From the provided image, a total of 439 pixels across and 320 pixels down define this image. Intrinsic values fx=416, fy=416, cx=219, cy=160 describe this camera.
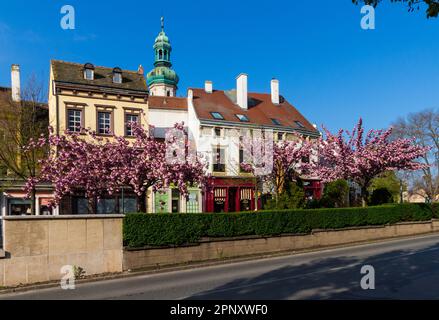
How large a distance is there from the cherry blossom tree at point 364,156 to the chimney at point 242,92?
41.5ft

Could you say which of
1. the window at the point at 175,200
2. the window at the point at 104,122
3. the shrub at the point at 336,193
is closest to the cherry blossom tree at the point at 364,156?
the shrub at the point at 336,193

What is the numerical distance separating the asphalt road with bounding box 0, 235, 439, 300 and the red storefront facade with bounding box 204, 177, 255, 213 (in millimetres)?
20187

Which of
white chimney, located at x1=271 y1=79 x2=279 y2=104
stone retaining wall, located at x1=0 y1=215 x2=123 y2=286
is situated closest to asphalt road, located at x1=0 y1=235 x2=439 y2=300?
stone retaining wall, located at x1=0 y1=215 x2=123 y2=286

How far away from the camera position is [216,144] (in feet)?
127

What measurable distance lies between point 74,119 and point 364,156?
71.7 feet

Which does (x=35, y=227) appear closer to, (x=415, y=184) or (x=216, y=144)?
(x=216, y=144)

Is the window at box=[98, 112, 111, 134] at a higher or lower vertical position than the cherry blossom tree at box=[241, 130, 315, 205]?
higher

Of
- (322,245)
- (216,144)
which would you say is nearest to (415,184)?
(216,144)

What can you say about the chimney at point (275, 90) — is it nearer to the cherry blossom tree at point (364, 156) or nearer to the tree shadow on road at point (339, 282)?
the cherry blossom tree at point (364, 156)

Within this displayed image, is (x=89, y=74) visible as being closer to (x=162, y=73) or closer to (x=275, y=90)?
(x=275, y=90)

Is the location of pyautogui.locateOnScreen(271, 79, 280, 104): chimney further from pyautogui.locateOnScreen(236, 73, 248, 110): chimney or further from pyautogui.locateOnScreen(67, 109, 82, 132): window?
pyautogui.locateOnScreen(67, 109, 82, 132): window

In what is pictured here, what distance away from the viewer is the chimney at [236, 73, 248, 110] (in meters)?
43.6

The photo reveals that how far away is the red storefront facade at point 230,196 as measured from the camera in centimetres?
3750
